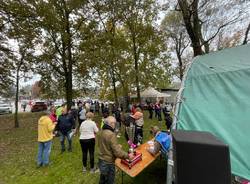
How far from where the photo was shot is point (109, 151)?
5.04 m

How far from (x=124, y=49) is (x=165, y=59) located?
613 cm

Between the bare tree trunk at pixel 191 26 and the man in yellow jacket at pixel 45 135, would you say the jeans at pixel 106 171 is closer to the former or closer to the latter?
the man in yellow jacket at pixel 45 135

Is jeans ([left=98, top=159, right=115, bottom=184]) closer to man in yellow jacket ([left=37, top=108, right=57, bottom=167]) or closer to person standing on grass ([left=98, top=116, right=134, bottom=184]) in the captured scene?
person standing on grass ([left=98, top=116, right=134, bottom=184])

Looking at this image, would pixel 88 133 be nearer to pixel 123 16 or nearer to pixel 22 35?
pixel 22 35

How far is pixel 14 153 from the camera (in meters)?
10.6

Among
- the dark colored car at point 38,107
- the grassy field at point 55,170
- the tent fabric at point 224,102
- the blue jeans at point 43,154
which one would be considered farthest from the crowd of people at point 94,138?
the dark colored car at point 38,107

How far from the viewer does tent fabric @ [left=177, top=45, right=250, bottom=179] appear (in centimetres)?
379

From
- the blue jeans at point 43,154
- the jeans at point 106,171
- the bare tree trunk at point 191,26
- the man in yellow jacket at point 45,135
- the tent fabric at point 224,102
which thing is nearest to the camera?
the tent fabric at point 224,102

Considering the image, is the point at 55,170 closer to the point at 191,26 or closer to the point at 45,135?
Answer: the point at 45,135

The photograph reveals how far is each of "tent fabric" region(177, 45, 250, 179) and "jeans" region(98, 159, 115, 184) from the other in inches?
69.3

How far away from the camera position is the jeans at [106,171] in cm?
508

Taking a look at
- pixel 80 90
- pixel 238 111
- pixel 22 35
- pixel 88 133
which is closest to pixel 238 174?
pixel 238 111

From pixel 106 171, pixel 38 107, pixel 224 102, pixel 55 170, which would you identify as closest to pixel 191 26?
pixel 224 102

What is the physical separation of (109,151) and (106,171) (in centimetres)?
47
